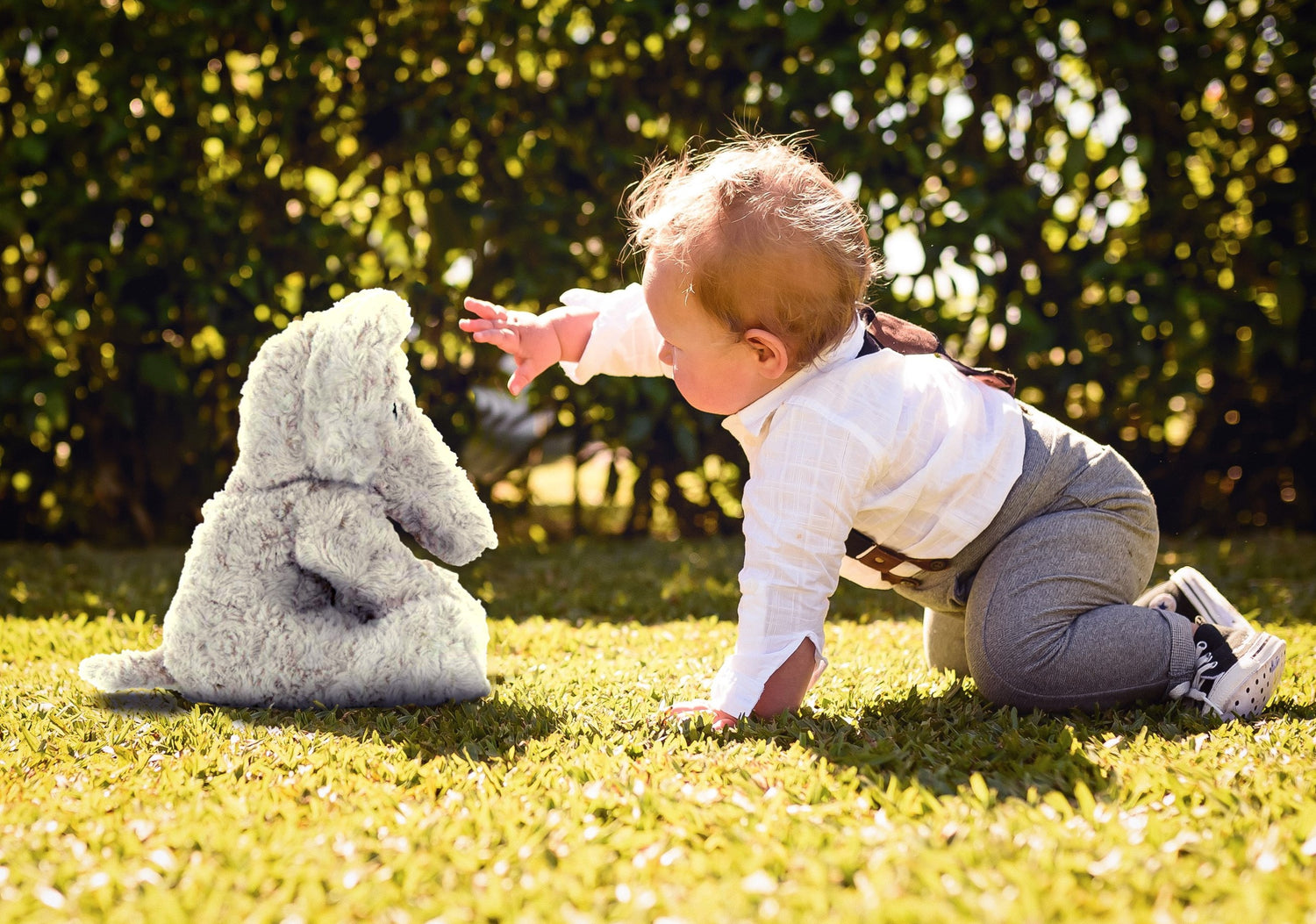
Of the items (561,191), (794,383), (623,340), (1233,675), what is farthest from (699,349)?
(561,191)

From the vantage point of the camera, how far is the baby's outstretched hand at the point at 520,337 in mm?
2068

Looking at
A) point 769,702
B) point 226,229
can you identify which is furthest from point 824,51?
point 769,702

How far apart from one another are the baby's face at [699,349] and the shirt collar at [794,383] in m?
0.02

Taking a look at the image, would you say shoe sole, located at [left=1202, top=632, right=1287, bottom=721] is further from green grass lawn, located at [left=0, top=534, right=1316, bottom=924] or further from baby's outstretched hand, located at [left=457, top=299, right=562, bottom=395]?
baby's outstretched hand, located at [left=457, top=299, right=562, bottom=395]

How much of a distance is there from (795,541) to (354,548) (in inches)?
31.0

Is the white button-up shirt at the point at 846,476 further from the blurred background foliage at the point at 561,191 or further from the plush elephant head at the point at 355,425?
the blurred background foliage at the point at 561,191

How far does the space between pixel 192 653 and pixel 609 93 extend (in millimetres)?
2805

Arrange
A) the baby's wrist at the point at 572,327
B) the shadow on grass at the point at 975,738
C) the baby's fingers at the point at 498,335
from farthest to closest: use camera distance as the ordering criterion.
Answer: the baby's wrist at the point at 572,327 → the baby's fingers at the point at 498,335 → the shadow on grass at the point at 975,738

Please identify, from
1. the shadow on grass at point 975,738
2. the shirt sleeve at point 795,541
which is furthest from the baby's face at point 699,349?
the shadow on grass at point 975,738

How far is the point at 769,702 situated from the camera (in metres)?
1.80

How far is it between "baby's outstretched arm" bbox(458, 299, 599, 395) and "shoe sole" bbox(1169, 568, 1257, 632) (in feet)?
4.39

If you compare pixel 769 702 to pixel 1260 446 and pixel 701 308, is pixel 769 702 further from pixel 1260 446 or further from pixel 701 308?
pixel 1260 446

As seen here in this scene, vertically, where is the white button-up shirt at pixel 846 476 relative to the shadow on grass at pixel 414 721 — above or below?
above

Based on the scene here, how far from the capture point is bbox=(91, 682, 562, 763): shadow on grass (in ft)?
5.55
